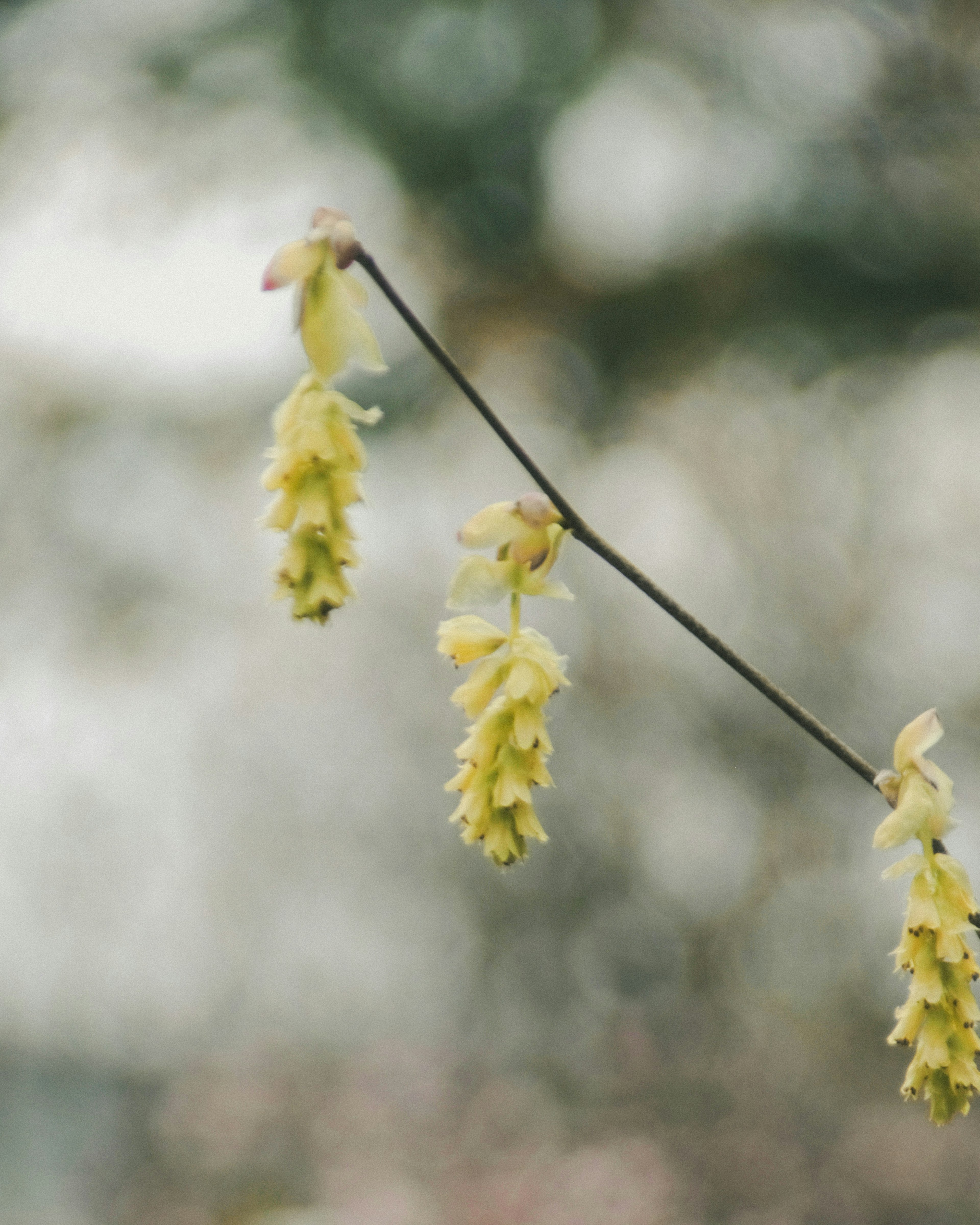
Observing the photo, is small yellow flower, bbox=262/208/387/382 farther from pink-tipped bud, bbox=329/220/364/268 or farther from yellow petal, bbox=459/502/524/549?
yellow petal, bbox=459/502/524/549

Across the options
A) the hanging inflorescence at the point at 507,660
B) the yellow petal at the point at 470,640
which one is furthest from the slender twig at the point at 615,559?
the yellow petal at the point at 470,640

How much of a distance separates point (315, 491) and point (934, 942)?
634 mm

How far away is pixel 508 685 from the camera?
2.57 ft

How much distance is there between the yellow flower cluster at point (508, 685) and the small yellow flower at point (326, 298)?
171 mm

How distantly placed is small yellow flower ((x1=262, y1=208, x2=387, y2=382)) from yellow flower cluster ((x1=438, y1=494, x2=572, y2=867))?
0.17 metres

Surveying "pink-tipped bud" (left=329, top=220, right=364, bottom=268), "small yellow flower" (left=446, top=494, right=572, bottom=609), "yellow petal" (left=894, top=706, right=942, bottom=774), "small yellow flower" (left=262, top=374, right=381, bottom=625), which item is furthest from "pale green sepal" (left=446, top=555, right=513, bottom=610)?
"yellow petal" (left=894, top=706, right=942, bottom=774)

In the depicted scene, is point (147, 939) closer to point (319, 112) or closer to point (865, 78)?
point (319, 112)

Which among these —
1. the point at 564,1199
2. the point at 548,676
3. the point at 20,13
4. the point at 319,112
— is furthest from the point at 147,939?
the point at 20,13

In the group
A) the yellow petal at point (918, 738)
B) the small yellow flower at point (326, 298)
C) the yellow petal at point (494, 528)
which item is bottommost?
the yellow petal at point (918, 738)

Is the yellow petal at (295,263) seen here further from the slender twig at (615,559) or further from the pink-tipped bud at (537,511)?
the pink-tipped bud at (537,511)

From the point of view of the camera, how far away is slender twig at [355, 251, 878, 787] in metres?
0.65

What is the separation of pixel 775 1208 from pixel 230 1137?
288cm

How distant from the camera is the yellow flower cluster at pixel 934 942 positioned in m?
0.76

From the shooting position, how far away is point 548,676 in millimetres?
794
